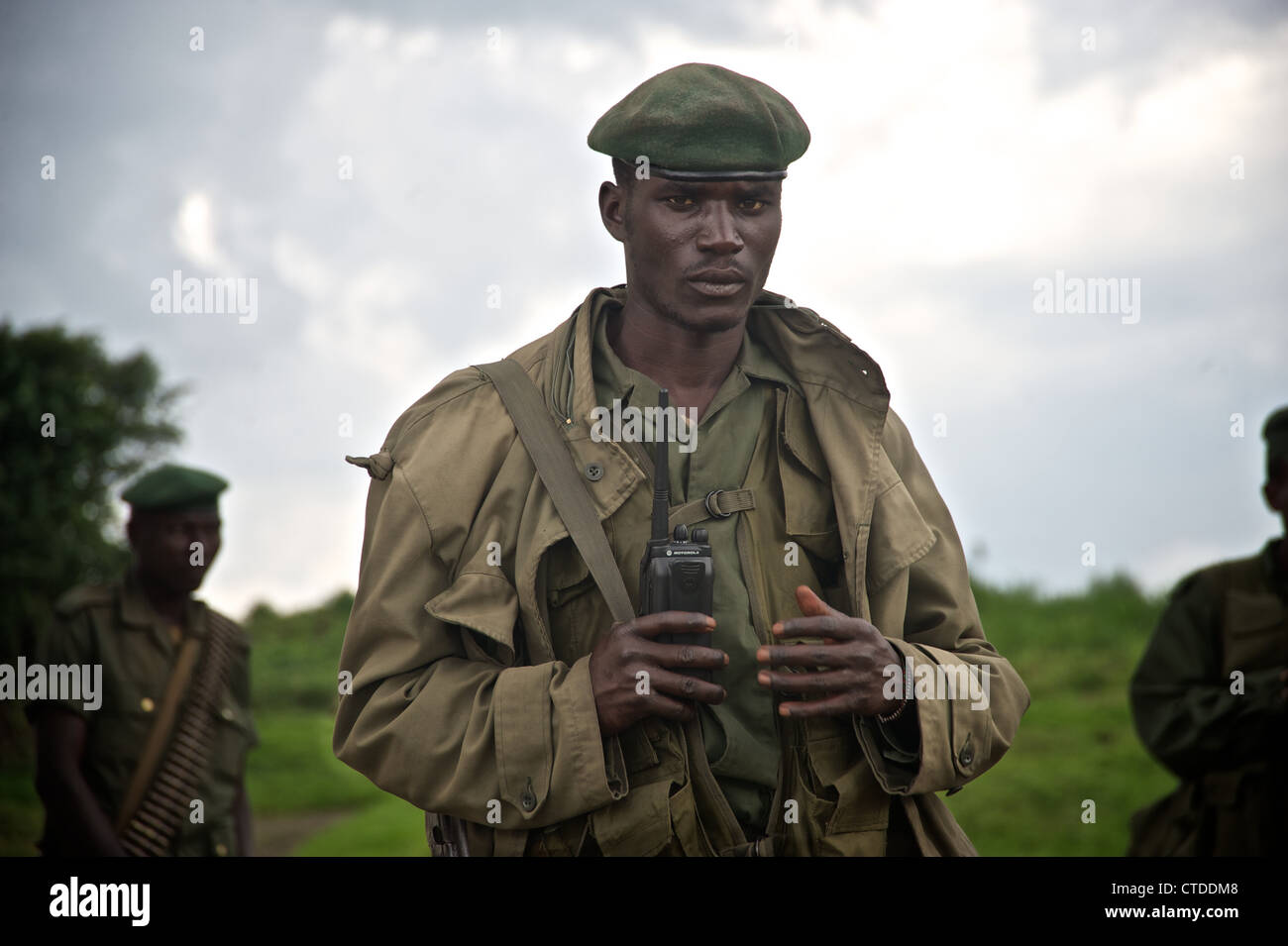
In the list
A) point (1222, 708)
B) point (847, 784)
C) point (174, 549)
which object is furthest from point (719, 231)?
point (174, 549)

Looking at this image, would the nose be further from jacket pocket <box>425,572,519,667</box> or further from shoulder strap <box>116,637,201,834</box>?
shoulder strap <box>116,637,201,834</box>

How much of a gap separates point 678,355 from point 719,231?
37 centimetres

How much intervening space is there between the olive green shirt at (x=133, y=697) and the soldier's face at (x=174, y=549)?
0.11 meters

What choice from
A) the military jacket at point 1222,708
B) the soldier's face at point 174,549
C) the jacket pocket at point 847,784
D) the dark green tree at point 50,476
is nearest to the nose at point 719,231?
the jacket pocket at point 847,784

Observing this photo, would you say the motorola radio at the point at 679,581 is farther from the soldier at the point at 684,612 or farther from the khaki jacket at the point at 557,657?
the khaki jacket at the point at 557,657

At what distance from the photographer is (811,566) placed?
3494 millimetres

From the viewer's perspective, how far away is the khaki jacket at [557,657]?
10.3 feet

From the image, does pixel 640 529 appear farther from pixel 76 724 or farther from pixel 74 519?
pixel 74 519

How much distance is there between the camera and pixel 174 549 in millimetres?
6473

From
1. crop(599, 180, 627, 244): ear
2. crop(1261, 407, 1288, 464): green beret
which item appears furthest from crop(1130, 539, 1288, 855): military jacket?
crop(599, 180, 627, 244): ear
